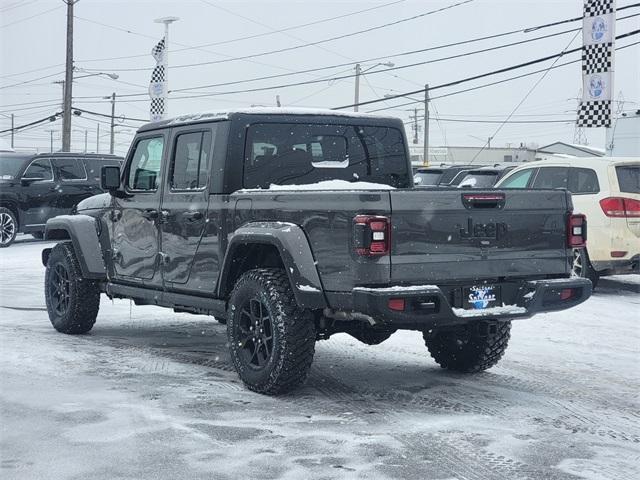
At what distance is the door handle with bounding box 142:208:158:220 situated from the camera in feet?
26.3

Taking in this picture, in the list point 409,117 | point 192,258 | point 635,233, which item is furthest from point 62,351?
point 409,117

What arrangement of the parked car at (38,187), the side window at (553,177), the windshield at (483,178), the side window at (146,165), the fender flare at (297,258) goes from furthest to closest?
the parked car at (38,187), the windshield at (483,178), the side window at (553,177), the side window at (146,165), the fender flare at (297,258)

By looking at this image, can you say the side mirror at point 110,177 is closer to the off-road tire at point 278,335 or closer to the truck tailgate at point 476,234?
the off-road tire at point 278,335

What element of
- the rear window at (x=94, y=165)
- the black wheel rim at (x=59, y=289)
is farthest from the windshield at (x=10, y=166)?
the black wheel rim at (x=59, y=289)

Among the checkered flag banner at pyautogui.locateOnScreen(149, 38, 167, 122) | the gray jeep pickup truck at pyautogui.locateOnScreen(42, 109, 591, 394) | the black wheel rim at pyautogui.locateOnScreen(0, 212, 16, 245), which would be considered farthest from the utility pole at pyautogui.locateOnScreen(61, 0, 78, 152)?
the gray jeep pickup truck at pyautogui.locateOnScreen(42, 109, 591, 394)

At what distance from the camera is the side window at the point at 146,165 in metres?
8.19

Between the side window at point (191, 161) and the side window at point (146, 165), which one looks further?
the side window at point (146, 165)

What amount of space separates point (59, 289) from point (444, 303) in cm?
465

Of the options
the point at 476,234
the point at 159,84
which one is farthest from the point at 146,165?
the point at 159,84

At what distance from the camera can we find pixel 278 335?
645cm

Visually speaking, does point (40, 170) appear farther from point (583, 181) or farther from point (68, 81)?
point (68, 81)

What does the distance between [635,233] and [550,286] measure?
5678 millimetres

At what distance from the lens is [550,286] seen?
6570mm

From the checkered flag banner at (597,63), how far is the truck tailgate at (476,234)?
18714 millimetres
